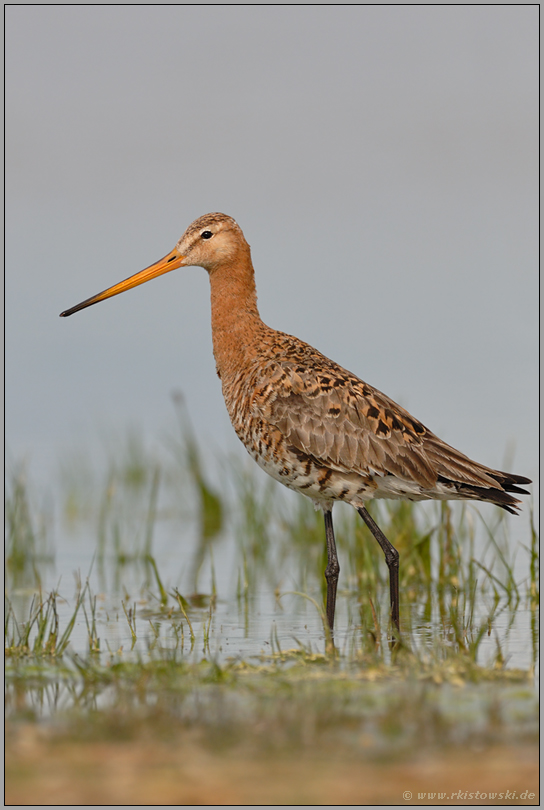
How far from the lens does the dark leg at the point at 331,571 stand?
24.8 feet

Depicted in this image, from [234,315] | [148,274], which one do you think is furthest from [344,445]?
[148,274]

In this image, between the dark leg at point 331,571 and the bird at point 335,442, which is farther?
the dark leg at point 331,571

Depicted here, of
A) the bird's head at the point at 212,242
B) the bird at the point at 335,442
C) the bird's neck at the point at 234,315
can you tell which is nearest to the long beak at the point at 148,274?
the bird's head at the point at 212,242

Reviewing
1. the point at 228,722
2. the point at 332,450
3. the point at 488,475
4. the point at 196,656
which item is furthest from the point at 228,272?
the point at 228,722

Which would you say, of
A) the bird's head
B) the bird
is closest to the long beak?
the bird's head

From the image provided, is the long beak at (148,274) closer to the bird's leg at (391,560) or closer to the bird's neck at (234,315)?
the bird's neck at (234,315)

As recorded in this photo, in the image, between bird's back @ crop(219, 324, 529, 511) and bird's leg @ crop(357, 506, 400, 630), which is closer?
bird's back @ crop(219, 324, 529, 511)

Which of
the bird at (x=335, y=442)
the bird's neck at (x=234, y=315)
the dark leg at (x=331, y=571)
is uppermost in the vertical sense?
the bird's neck at (x=234, y=315)

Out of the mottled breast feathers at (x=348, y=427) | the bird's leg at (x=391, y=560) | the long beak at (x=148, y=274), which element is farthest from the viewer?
the long beak at (x=148, y=274)

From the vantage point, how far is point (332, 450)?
7160 mm

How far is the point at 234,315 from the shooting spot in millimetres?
8047

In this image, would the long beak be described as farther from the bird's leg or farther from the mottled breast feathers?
the bird's leg

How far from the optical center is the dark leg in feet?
24.8

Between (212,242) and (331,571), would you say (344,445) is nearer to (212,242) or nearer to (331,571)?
(331,571)
